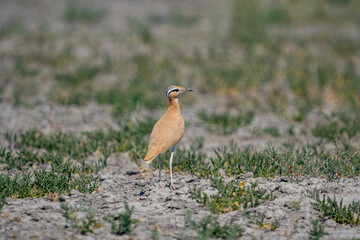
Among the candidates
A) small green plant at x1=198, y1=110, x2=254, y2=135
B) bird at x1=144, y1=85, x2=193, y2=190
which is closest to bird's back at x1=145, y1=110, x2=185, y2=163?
bird at x1=144, y1=85, x2=193, y2=190

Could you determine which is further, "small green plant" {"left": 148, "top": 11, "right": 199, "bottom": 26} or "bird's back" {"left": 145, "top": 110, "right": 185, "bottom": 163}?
"small green plant" {"left": 148, "top": 11, "right": 199, "bottom": 26}

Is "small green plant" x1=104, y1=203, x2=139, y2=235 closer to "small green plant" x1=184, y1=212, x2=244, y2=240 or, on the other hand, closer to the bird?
"small green plant" x1=184, y1=212, x2=244, y2=240

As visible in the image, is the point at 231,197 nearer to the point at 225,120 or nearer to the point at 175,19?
the point at 225,120

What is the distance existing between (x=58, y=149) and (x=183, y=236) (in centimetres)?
364

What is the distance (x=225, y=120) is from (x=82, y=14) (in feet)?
23.0

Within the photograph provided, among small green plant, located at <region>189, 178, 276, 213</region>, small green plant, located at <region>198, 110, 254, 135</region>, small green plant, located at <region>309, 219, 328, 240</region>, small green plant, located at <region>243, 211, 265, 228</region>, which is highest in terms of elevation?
small green plant, located at <region>198, 110, 254, 135</region>

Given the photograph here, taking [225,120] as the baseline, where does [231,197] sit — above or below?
below

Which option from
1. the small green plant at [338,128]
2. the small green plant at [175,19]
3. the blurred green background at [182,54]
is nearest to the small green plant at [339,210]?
the small green plant at [338,128]

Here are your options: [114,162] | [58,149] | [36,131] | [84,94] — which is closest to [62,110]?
[84,94]

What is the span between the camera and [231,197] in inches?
217

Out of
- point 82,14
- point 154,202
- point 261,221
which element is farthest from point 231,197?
point 82,14

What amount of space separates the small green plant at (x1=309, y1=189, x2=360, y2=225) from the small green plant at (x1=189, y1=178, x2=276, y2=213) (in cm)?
54

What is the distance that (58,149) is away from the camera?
295 inches

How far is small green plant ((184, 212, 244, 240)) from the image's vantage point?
15.2 ft
